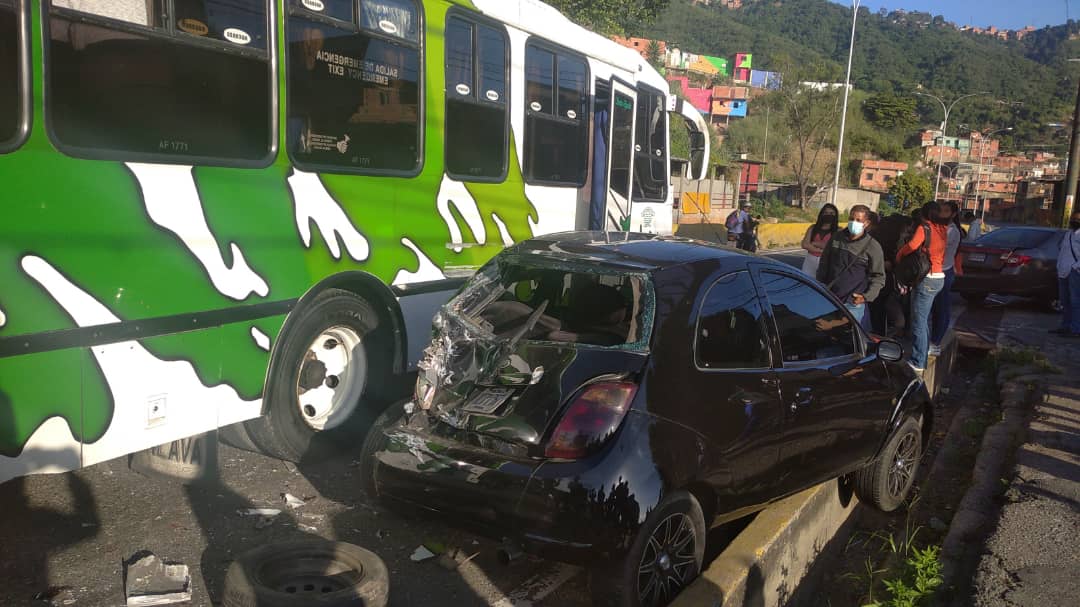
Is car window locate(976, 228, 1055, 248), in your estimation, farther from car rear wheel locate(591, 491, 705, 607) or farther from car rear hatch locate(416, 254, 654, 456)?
car rear wheel locate(591, 491, 705, 607)

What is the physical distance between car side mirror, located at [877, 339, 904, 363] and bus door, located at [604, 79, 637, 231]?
13.8 ft

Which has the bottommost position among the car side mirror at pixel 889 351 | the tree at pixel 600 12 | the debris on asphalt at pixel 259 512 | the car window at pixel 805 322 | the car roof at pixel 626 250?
the debris on asphalt at pixel 259 512

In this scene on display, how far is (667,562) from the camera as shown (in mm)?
3531

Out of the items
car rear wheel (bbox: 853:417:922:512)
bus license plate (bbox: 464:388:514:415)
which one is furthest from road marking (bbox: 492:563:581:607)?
car rear wheel (bbox: 853:417:922:512)

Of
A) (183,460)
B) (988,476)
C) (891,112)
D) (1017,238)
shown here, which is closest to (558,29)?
(183,460)

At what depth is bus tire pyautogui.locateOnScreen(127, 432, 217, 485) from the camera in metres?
4.65

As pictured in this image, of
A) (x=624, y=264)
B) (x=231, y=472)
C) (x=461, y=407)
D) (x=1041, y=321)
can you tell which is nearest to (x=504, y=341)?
(x=461, y=407)

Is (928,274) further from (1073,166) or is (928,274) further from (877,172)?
(877,172)

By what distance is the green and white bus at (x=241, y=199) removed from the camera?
3529 millimetres

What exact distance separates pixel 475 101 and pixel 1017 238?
13055 mm

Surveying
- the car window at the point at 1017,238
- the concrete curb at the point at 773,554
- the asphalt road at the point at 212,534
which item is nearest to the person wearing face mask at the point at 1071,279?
the car window at the point at 1017,238

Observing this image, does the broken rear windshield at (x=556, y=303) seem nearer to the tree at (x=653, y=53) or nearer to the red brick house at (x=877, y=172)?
the red brick house at (x=877, y=172)

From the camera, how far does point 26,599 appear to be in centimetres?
352

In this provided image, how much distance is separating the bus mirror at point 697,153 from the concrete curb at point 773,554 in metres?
6.10
